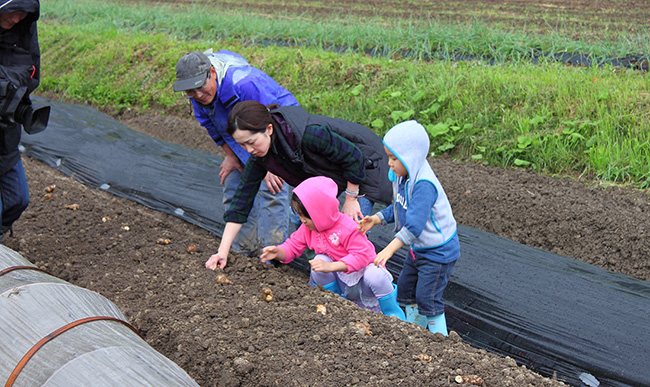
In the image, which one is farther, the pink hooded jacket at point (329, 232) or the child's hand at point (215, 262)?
the child's hand at point (215, 262)

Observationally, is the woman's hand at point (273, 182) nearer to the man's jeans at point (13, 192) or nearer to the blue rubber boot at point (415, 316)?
the blue rubber boot at point (415, 316)

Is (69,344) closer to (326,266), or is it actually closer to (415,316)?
(326,266)

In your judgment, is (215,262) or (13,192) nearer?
(215,262)

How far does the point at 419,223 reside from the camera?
7.79 ft

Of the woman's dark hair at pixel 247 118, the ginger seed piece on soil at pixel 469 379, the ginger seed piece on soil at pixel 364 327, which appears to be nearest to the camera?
the ginger seed piece on soil at pixel 469 379

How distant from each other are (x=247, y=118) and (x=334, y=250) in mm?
823

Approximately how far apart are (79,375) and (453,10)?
339 inches

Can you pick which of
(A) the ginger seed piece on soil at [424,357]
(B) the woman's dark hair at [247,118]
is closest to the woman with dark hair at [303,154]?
(B) the woman's dark hair at [247,118]

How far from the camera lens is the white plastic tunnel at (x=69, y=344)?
66.3 inches

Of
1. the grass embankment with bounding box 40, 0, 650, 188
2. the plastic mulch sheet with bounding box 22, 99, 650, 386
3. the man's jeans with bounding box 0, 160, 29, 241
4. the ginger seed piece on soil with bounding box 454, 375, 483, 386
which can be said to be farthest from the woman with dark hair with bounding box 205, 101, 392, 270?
the grass embankment with bounding box 40, 0, 650, 188

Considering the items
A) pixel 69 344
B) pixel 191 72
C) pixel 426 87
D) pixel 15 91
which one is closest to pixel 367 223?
pixel 191 72

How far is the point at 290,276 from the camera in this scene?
118 inches

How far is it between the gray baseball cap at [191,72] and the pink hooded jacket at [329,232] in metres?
0.79

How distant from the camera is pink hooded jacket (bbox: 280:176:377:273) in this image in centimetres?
259
